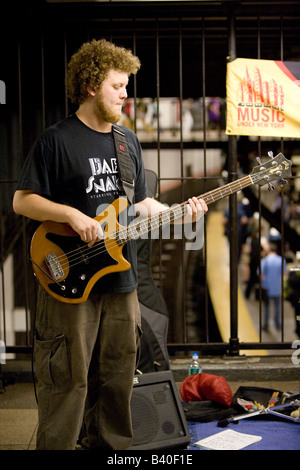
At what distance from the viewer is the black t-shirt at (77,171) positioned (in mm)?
2396

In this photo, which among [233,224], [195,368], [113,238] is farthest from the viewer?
[233,224]

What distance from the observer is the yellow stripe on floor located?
25.1ft

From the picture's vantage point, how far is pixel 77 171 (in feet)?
7.92

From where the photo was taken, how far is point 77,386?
7.84ft

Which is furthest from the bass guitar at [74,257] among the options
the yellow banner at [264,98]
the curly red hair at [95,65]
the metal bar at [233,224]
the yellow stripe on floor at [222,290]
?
the yellow stripe on floor at [222,290]

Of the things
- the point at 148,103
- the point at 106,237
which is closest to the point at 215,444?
the point at 106,237

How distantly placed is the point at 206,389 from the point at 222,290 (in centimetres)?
646

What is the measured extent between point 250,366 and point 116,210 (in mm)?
2415

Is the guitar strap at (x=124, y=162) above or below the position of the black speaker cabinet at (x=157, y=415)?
above

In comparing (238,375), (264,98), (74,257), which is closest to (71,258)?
(74,257)

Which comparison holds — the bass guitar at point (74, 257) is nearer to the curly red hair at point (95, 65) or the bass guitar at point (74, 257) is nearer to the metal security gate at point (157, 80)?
the curly red hair at point (95, 65)

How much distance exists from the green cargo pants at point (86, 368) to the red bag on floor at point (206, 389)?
42.5 inches

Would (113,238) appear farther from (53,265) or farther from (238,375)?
(238,375)

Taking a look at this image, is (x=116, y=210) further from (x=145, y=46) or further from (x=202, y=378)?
(x=145, y=46)
